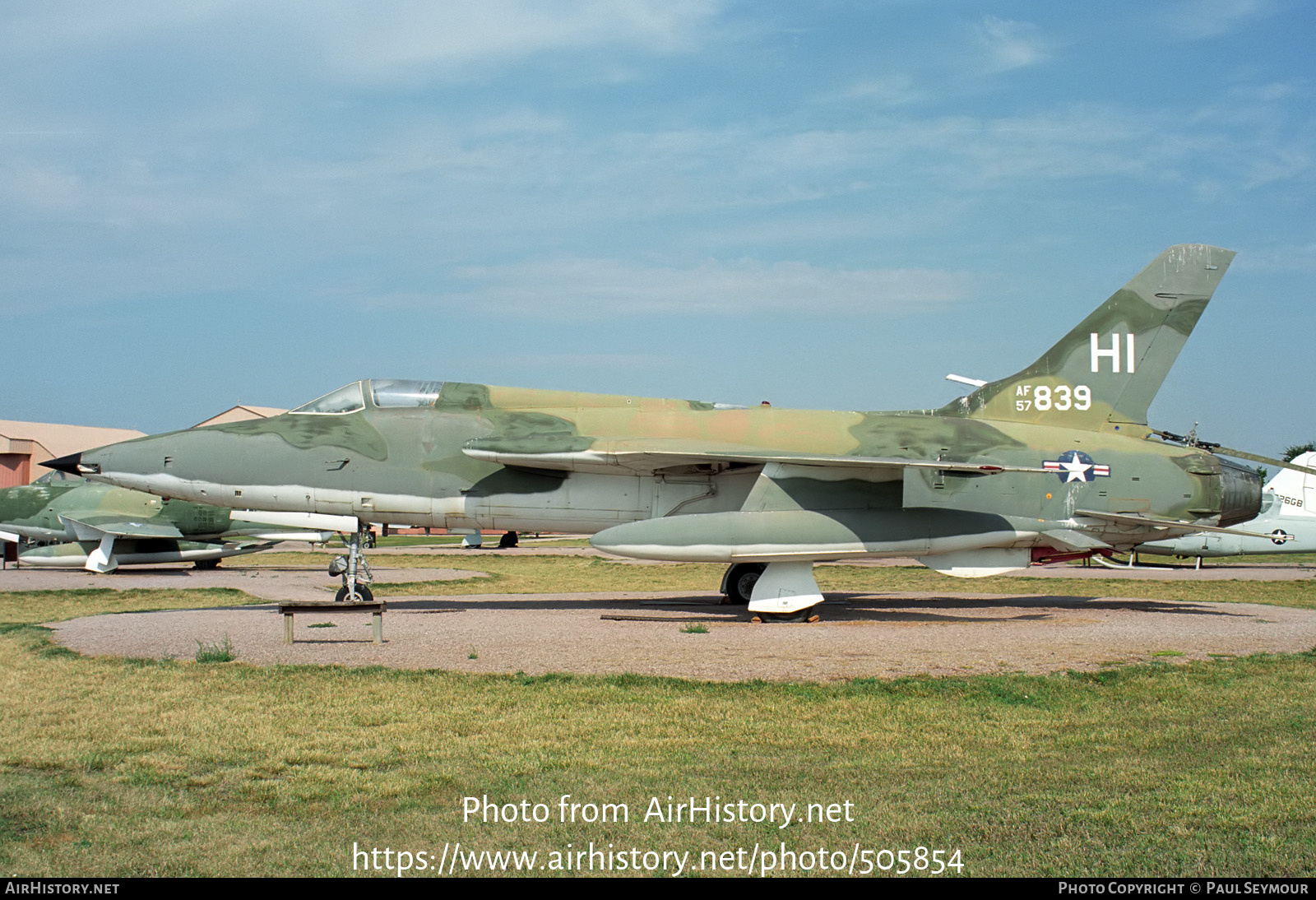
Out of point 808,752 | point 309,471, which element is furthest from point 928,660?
point 309,471

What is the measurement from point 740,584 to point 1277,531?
74.1ft

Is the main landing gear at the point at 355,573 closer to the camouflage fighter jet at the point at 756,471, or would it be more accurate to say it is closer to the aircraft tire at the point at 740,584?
the camouflage fighter jet at the point at 756,471

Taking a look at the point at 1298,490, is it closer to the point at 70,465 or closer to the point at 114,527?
the point at 70,465

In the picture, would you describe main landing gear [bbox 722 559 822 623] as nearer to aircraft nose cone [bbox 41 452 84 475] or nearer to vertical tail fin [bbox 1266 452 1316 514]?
aircraft nose cone [bbox 41 452 84 475]

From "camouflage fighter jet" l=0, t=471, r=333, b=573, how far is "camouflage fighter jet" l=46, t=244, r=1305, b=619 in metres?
12.4

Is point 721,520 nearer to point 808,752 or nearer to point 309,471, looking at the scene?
point 309,471

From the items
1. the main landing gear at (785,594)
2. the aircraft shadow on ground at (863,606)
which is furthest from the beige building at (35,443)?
the main landing gear at (785,594)

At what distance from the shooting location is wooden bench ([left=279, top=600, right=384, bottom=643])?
36.7ft

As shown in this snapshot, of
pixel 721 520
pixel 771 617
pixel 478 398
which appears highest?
pixel 478 398

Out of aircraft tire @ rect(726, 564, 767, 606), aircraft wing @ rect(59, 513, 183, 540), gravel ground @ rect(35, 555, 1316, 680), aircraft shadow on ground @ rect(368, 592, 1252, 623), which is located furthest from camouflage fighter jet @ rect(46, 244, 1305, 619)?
A: aircraft wing @ rect(59, 513, 183, 540)

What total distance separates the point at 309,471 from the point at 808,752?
9861mm

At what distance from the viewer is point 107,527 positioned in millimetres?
25109

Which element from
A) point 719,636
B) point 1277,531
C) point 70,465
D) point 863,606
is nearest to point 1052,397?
point 863,606
